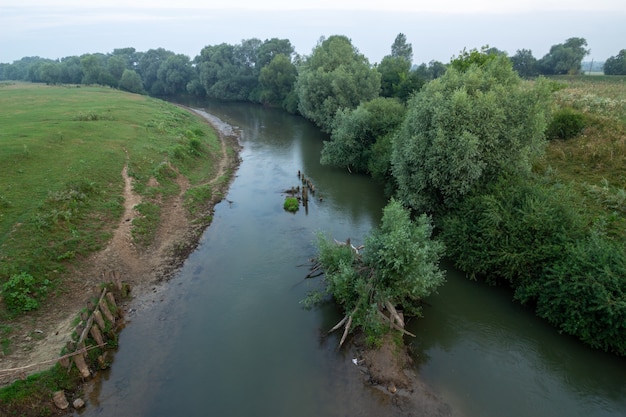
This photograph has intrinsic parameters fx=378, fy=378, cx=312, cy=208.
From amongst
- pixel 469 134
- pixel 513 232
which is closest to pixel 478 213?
pixel 513 232

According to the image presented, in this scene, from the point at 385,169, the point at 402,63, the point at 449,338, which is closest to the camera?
the point at 449,338

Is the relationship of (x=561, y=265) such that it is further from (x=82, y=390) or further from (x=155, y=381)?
(x=82, y=390)


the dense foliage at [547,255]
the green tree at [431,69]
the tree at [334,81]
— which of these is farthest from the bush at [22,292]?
the green tree at [431,69]

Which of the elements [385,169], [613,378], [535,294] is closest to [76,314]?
[535,294]

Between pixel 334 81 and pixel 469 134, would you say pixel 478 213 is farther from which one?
pixel 334 81

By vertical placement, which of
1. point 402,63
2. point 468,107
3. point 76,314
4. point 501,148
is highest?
point 402,63

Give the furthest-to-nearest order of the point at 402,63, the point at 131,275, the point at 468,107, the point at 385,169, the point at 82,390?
1. the point at 402,63
2. the point at 385,169
3. the point at 468,107
4. the point at 131,275
5. the point at 82,390

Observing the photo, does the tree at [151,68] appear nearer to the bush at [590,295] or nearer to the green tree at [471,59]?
the green tree at [471,59]
